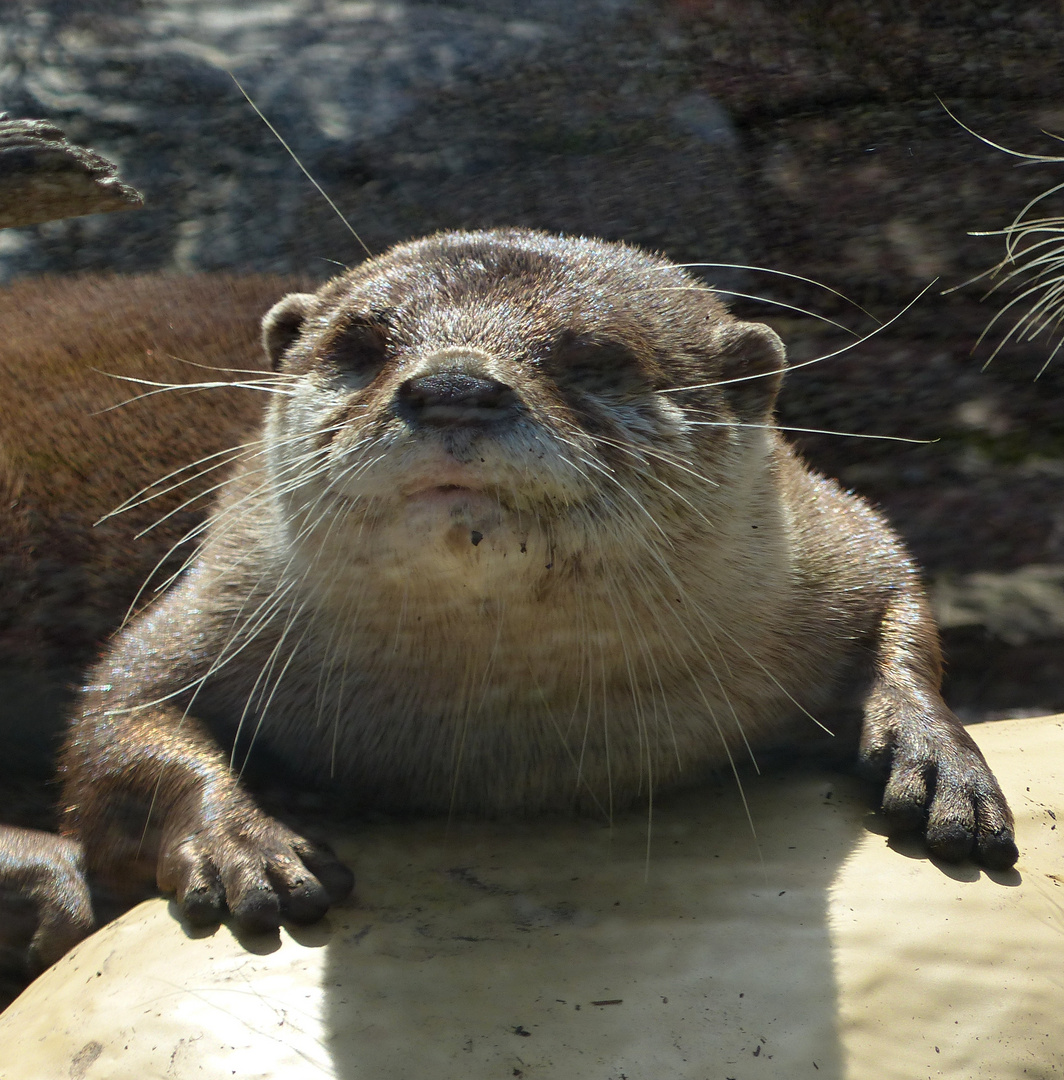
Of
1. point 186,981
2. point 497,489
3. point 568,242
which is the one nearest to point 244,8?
point 568,242

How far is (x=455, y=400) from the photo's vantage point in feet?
5.10

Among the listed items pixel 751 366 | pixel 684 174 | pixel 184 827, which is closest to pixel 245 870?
pixel 184 827

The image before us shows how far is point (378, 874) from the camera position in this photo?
6.88 ft

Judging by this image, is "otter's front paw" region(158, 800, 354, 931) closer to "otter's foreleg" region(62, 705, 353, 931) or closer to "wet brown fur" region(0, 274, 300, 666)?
"otter's foreleg" region(62, 705, 353, 931)

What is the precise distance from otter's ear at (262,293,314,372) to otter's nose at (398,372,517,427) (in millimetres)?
889

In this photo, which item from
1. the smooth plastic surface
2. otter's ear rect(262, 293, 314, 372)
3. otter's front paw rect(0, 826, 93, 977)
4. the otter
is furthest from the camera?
otter's ear rect(262, 293, 314, 372)

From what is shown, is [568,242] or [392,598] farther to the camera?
[568,242]

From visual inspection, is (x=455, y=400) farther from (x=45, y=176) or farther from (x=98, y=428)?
(x=98, y=428)

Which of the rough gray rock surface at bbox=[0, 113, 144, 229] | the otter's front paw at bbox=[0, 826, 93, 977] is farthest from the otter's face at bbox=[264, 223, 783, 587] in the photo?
the otter's front paw at bbox=[0, 826, 93, 977]

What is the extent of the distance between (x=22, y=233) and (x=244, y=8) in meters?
0.81

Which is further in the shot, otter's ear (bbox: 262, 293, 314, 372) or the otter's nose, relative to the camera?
otter's ear (bbox: 262, 293, 314, 372)

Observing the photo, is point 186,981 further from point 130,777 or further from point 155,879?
point 130,777

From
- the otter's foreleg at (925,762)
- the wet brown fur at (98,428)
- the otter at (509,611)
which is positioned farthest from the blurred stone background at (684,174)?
the otter at (509,611)

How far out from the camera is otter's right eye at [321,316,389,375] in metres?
1.96
